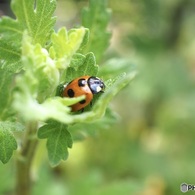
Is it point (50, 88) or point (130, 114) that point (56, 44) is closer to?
point (50, 88)

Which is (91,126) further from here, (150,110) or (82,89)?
(150,110)

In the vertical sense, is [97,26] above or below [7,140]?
above

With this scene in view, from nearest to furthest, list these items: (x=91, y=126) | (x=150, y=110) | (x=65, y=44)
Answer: (x=65, y=44)
(x=91, y=126)
(x=150, y=110)

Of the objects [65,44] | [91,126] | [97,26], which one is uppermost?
[97,26]

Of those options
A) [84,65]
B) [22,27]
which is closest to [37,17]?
[22,27]

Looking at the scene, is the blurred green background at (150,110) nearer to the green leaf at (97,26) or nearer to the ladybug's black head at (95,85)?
the green leaf at (97,26)

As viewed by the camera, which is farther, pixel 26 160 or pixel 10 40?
pixel 26 160

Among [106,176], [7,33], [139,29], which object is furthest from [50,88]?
[139,29]

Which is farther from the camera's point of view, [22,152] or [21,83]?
[22,152]
